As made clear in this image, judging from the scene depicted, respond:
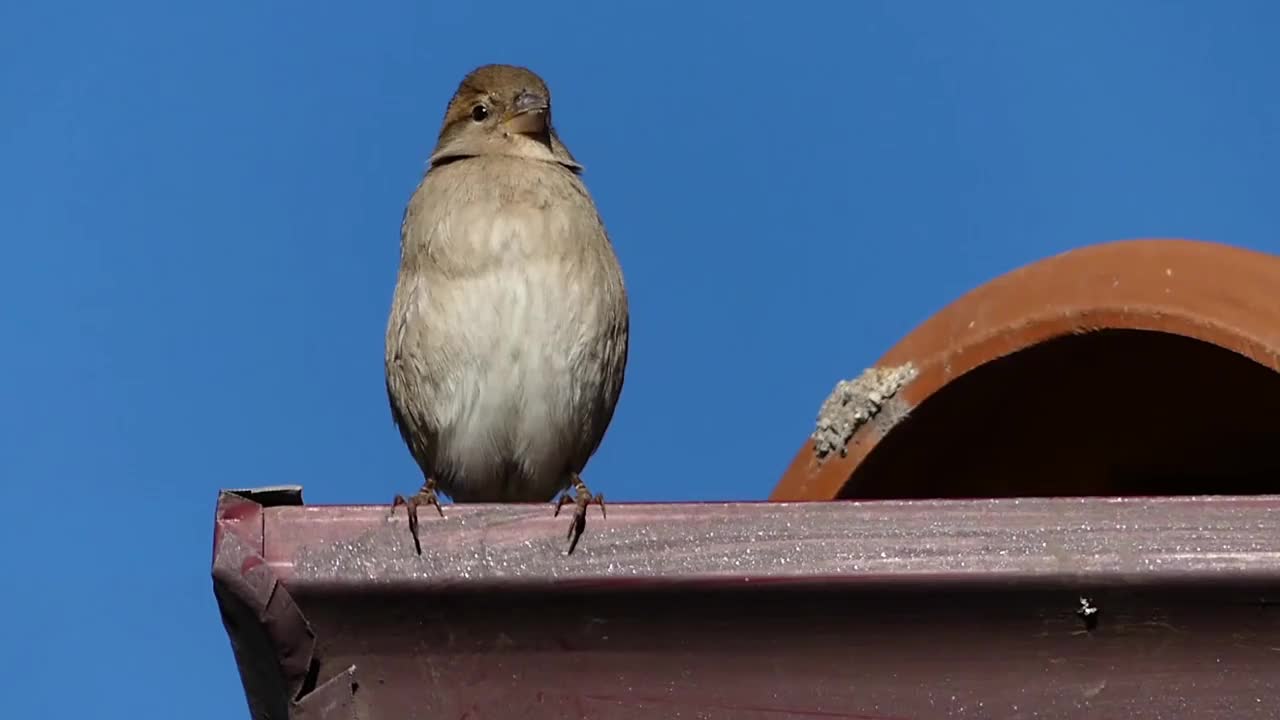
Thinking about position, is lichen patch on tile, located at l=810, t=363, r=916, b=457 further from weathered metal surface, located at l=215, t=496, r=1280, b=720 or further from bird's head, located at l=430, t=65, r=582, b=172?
weathered metal surface, located at l=215, t=496, r=1280, b=720

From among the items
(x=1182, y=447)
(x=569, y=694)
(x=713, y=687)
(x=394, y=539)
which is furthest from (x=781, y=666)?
(x=1182, y=447)

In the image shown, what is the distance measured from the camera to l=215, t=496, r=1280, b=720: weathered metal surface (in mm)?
1511

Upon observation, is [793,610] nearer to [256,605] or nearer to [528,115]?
[256,605]

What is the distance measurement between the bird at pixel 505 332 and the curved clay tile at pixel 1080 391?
1.39 feet

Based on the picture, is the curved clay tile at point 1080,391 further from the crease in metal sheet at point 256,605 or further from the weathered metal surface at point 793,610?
the crease in metal sheet at point 256,605

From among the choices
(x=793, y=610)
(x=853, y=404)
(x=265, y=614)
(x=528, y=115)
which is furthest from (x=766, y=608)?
(x=528, y=115)

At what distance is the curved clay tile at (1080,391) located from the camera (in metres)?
2.26

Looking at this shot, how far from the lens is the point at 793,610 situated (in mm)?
1528

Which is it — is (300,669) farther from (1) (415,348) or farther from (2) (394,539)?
(1) (415,348)

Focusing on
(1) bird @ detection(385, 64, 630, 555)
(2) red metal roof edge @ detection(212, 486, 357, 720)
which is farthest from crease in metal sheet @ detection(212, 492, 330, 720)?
(1) bird @ detection(385, 64, 630, 555)

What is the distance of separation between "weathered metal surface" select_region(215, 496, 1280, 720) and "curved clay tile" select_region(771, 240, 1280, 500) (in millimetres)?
695

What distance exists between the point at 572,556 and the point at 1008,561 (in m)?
0.34

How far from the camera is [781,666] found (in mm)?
1543

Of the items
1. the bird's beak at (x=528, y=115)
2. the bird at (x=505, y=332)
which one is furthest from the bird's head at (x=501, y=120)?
the bird at (x=505, y=332)
